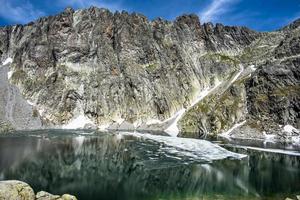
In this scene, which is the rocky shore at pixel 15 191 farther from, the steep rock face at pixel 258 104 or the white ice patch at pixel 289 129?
the white ice patch at pixel 289 129

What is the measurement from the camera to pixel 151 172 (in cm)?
6188

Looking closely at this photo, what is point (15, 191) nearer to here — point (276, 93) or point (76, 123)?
point (276, 93)

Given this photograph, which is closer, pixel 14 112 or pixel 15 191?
pixel 15 191

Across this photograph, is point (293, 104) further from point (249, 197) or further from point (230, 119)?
point (249, 197)

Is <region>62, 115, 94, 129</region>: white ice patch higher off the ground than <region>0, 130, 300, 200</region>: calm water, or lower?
higher

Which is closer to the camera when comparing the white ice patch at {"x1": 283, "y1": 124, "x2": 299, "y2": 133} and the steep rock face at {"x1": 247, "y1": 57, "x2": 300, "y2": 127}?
the white ice patch at {"x1": 283, "y1": 124, "x2": 299, "y2": 133}

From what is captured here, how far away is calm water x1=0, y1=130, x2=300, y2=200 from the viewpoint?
1842 inches

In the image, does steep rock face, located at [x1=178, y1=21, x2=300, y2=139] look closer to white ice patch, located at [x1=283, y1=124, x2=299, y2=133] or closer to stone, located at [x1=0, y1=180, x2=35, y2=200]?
white ice patch, located at [x1=283, y1=124, x2=299, y2=133]

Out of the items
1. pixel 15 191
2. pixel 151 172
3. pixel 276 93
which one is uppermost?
pixel 276 93

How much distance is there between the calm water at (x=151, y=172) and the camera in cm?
4678

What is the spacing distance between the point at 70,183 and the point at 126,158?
29.0m

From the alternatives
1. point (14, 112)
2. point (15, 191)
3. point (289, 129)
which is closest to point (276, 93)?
point (289, 129)

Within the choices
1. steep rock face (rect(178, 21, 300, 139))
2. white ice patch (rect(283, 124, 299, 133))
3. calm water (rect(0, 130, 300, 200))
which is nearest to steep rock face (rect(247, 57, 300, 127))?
steep rock face (rect(178, 21, 300, 139))

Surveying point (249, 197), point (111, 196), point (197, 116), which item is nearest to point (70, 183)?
point (111, 196)
